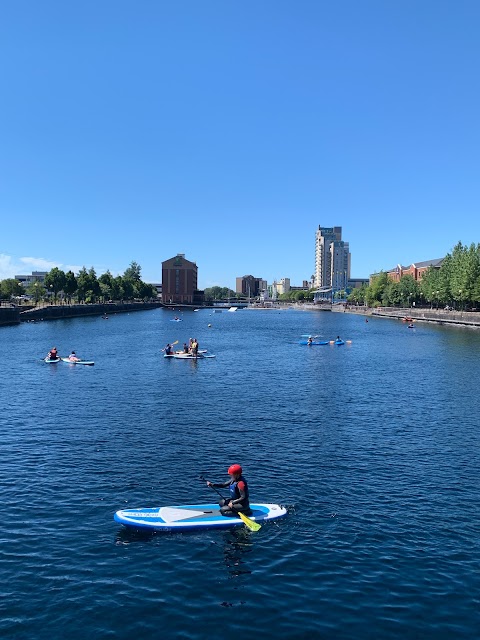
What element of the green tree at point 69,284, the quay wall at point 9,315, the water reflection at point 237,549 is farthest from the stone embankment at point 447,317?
the water reflection at point 237,549

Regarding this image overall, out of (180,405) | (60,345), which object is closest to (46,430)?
(180,405)

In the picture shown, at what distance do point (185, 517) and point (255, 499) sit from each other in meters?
4.02

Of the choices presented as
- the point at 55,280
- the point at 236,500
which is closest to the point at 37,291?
the point at 55,280

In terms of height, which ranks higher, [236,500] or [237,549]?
[236,500]

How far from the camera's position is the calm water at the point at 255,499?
16109 millimetres

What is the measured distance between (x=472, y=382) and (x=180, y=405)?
31138 mm

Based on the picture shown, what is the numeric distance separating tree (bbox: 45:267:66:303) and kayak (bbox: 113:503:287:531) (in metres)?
173

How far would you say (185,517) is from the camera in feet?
70.1

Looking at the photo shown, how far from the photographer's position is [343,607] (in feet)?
54.1

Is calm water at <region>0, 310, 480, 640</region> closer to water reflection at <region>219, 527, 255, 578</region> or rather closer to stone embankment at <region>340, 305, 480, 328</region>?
water reflection at <region>219, 527, 255, 578</region>

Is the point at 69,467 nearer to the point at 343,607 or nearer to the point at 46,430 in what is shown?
the point at 46,430

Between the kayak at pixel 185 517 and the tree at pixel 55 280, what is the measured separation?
568 feet

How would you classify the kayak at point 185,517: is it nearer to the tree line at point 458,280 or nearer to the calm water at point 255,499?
the calm water at point 255,499

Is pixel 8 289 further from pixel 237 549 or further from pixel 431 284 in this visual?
pixel 237 549
